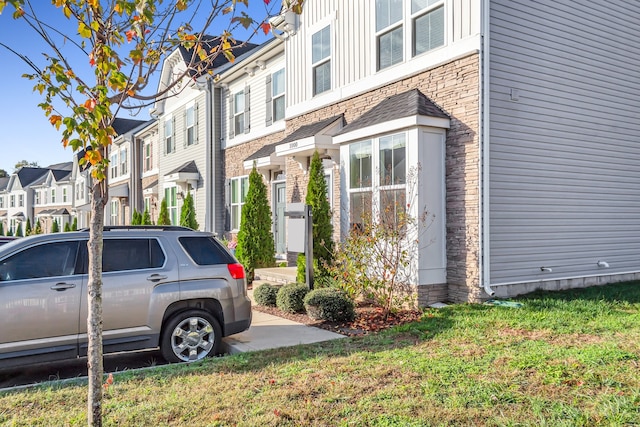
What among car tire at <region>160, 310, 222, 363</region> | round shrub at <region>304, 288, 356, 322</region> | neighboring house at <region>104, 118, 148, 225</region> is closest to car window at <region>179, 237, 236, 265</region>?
car tire at <region>160, 310, 222, 363</region>

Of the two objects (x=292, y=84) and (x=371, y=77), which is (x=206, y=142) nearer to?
(x=292, y=84)

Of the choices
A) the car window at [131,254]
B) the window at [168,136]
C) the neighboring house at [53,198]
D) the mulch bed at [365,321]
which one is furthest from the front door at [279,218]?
the neighboring house at [53,198]

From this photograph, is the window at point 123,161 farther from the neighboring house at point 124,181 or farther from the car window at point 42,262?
the car window at point 42,262

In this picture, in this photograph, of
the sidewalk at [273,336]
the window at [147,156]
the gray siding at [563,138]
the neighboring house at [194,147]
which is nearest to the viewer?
the sidewalk at [273,336]

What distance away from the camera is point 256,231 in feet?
43.8

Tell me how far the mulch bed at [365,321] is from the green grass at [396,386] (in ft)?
2.22

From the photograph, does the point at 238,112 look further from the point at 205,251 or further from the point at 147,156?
the point at 205,251

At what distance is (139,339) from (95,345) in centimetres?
234

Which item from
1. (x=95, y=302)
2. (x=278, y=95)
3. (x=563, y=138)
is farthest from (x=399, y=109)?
(x=278, y=95)

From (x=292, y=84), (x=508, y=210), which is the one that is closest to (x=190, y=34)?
(x=508, y=210)

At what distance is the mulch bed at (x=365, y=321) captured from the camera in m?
7.58

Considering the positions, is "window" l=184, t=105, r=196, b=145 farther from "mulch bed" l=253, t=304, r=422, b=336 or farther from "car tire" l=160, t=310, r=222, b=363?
"car tire" l=160, t=310, r=222, b=363

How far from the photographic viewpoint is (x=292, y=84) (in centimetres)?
1351

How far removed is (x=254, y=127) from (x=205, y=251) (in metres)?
10.5
